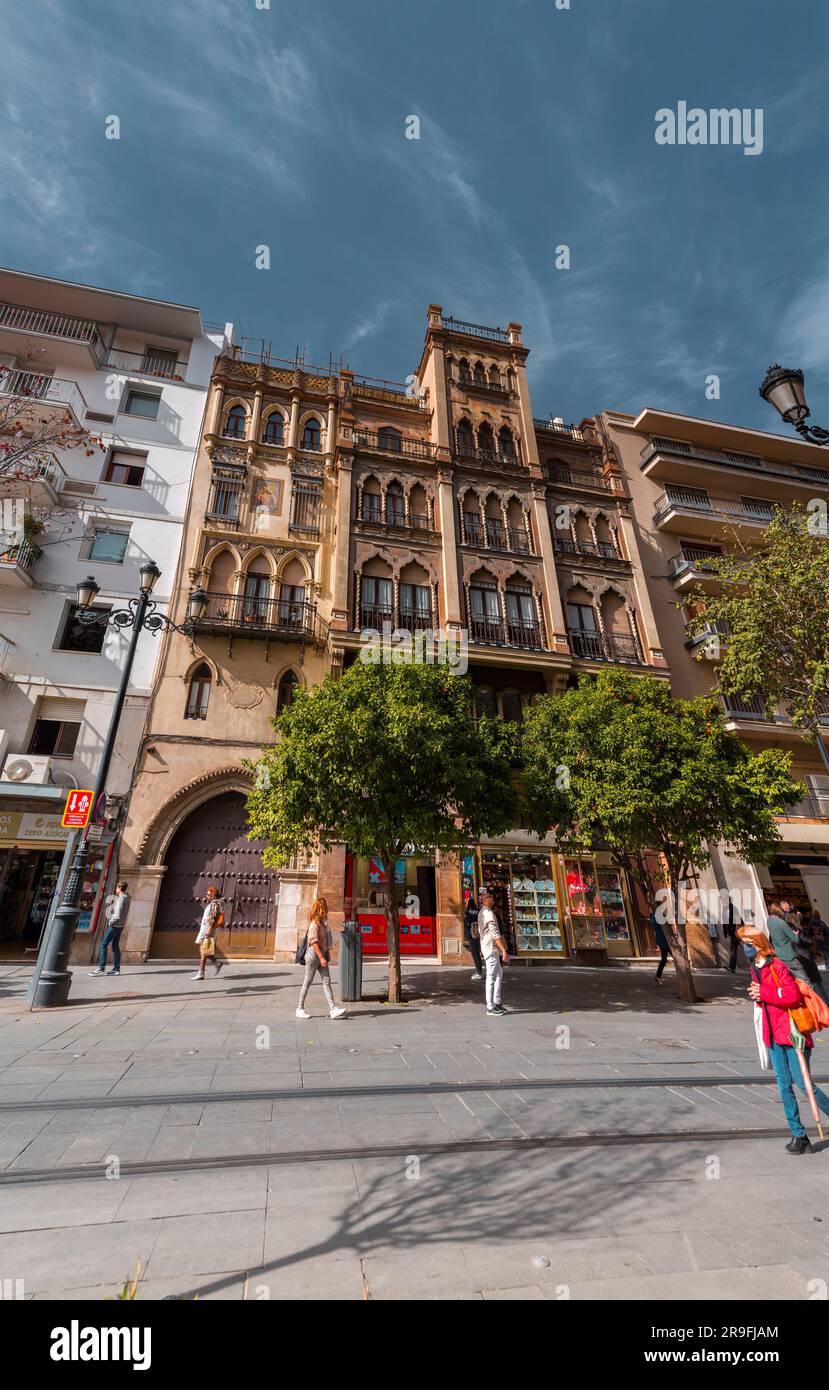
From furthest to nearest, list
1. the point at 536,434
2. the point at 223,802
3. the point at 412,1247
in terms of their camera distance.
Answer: the point at 536,434, the point at 223,802, the point at 412,1247

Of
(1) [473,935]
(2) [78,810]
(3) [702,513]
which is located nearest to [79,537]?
(2) [78,810]

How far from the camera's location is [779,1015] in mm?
4992

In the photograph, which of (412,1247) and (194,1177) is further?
(194,1177)

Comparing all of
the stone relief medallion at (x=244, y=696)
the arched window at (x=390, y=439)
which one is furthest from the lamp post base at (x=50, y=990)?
the arched window at (x=390, y=439)

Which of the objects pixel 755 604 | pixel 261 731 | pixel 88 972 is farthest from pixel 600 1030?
pixel 261 731

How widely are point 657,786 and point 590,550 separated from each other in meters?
13.8

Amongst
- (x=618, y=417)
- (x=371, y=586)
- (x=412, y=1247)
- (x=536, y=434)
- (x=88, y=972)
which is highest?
(x=618, y=417)

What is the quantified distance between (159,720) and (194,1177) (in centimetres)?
1500

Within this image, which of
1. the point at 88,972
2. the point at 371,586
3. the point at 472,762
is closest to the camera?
the point at 472,762

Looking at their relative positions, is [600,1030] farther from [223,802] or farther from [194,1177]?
[223,802]

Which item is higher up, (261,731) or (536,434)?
(536,434)

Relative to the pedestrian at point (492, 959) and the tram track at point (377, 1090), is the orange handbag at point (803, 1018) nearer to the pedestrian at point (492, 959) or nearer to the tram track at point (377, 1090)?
the tram track at point (377, 1090)

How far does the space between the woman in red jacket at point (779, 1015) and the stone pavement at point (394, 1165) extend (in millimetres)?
240

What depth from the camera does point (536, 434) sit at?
26.0 m
